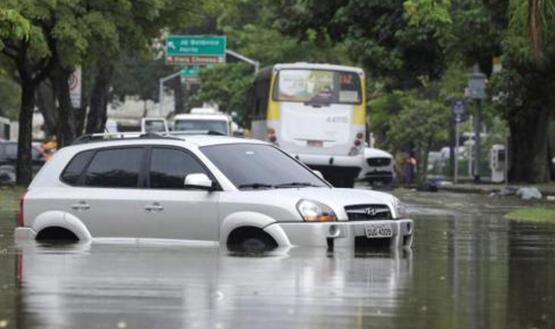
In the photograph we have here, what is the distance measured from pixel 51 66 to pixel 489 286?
26.3m

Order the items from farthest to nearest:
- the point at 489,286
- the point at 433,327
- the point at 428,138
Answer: the point at 428,138
the point at 489,286
the point at 433,327

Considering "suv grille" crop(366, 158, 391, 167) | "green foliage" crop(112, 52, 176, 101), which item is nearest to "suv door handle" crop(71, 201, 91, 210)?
"suv grille" crop(366, 158, 391, 167)

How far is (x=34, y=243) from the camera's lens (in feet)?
49.6

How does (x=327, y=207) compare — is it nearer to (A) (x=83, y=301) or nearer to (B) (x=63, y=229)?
(B) (x=63, y=229)

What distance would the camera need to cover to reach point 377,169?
49.6 metres

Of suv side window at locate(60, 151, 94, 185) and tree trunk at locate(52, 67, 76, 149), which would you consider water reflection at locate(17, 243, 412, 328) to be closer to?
suv side window at locate(60, 151, 94, 185)

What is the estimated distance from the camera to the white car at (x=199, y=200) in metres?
14.1

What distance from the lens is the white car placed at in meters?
14.1

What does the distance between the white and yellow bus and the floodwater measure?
21.1m

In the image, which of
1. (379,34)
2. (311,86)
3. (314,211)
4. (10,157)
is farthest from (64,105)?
(314,211)

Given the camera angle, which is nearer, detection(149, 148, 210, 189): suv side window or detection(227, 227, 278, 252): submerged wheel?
detection(227, 227, 278, 252): submerged wheel

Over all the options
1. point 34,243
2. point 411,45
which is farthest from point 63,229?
point 411,45

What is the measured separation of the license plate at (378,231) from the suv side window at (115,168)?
2564mm

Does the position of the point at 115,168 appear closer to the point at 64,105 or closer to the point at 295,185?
the point at 295,185
